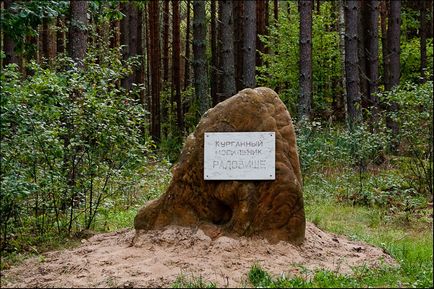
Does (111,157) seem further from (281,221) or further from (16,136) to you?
(281,221)

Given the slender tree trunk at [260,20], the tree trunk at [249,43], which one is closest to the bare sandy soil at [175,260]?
the tree trunk at [249,43]

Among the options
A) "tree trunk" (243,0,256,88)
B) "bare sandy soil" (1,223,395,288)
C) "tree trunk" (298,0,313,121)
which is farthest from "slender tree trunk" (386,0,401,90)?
"bare sandy soil" (1,223,395,288)

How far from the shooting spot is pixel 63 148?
8.06 metres

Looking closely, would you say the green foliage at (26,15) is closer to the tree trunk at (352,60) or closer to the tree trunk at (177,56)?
the tree trunk at (352,60)

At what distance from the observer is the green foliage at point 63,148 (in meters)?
7.30

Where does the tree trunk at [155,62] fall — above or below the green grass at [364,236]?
above

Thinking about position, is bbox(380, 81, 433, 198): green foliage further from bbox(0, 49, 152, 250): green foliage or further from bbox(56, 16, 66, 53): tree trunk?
bbox(56, 16, 66, 53): tree trunk

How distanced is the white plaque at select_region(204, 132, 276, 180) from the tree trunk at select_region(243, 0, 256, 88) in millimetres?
9785

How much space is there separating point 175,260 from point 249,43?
454 inches

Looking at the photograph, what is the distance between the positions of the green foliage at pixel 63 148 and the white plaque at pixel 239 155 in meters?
1.78

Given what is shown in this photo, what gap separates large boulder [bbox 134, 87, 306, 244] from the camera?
266 inches

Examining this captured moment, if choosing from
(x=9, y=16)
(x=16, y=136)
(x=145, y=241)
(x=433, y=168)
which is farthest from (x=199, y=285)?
(x=433, y=168)

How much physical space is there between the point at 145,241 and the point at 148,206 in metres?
0.51

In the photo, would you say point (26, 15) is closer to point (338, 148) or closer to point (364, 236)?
point (364, 236)
